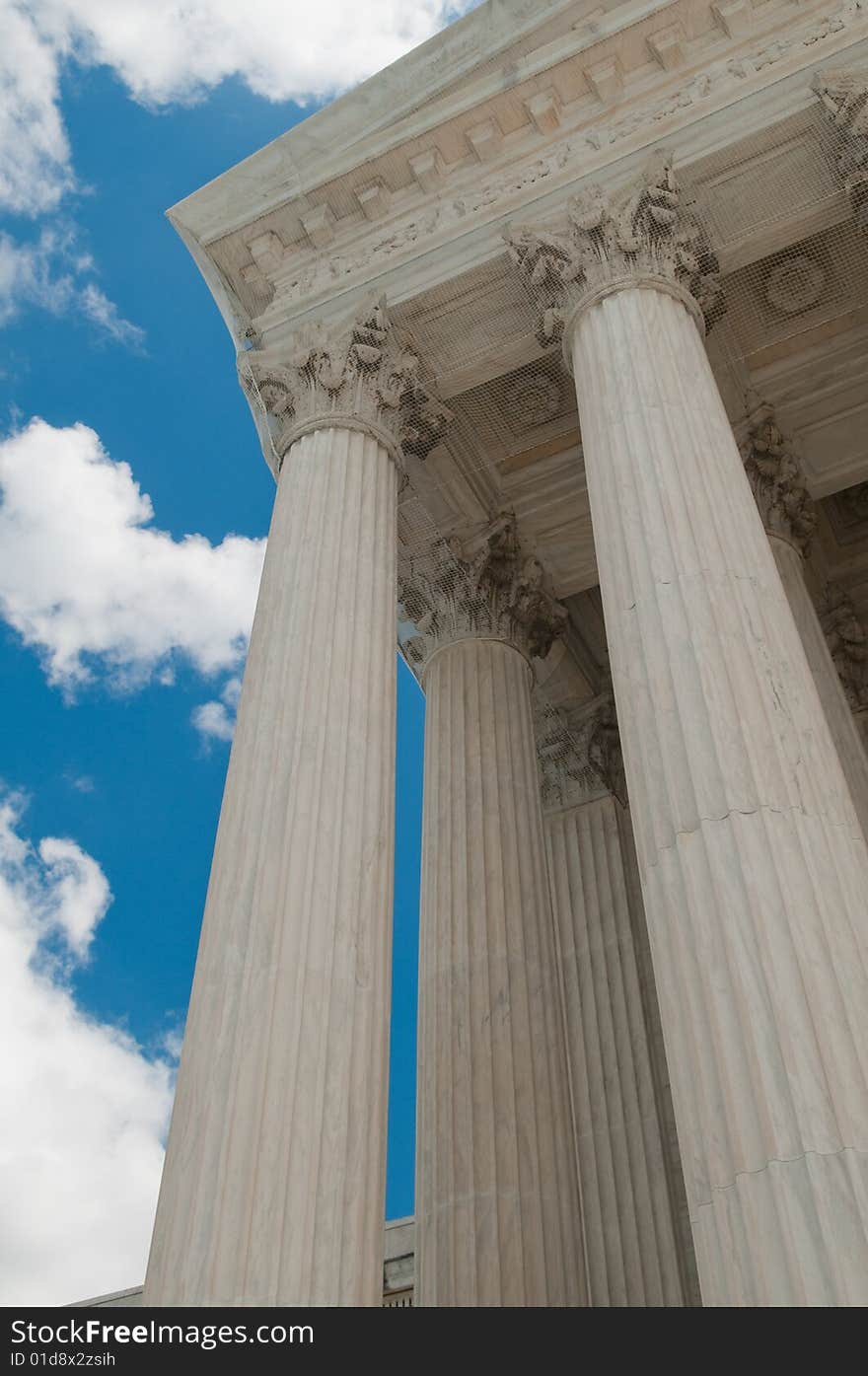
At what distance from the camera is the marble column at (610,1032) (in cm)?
2117

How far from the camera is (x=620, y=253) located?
1986 centimetres

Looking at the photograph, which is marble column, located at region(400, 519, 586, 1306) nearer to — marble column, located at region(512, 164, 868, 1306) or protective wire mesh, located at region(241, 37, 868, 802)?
protective wire mesh, located at region(241, 37, 868, 802)

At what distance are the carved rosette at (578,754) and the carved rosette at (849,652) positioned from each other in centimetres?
538

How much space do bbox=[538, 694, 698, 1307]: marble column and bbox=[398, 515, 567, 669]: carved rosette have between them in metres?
3.87

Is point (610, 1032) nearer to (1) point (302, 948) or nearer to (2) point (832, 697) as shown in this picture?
(2) point (832, 697)

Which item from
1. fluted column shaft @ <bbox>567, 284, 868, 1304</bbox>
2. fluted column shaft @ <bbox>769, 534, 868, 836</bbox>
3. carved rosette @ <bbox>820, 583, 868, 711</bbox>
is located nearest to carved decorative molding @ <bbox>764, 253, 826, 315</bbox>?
fluted column shaft @ <bbox>769, 534, 868, 836</bbox>

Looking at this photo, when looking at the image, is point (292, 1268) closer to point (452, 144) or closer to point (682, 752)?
point (682, 752)

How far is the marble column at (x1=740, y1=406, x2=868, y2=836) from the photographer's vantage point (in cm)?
2077

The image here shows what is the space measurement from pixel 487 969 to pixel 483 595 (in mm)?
8888

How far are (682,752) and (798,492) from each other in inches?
511
